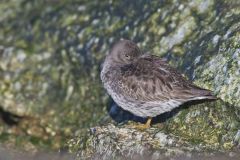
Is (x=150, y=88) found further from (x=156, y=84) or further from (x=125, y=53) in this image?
(x=125, y=53)

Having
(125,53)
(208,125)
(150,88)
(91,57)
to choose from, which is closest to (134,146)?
(150,88)

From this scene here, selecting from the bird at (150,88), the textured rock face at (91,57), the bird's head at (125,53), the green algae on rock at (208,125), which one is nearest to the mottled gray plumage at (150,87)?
the bird at (150,88)

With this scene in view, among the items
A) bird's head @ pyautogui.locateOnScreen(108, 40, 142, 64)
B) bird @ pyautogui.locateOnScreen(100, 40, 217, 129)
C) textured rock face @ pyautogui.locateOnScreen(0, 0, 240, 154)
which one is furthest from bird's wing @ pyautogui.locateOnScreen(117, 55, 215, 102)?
textured rock face @ pyautogui.locateOnScreen(0, 0, 240, 154)

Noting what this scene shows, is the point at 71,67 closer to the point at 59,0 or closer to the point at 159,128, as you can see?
the point at 59,0

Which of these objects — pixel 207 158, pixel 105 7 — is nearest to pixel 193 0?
pixel 105 7

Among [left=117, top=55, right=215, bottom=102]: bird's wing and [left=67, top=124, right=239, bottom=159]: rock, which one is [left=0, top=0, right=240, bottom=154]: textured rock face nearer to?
[left=67, top=124, right=239, bottom=159]: rock

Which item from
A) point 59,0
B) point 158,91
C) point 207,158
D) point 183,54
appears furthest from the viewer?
point 59,0
